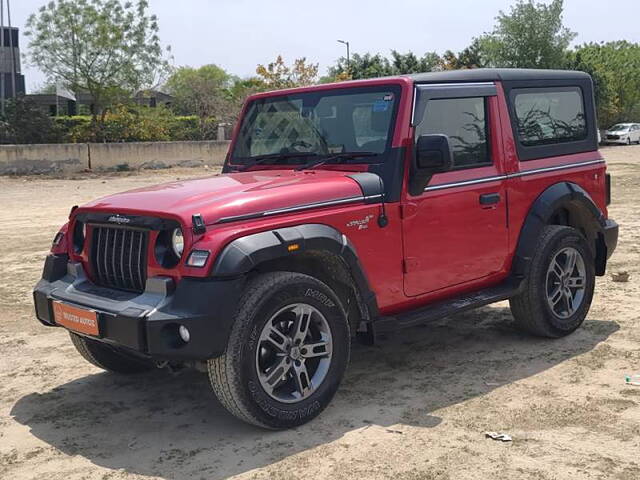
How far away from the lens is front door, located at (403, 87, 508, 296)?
16.2 ft

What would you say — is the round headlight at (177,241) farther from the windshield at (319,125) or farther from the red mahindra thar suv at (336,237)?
the windshield at (319,125)

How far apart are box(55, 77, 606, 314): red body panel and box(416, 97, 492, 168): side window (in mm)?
74

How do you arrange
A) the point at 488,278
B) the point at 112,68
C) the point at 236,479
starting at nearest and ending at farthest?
1. the point at 236,479
2. the point at 488,278
3. the point at 112,68

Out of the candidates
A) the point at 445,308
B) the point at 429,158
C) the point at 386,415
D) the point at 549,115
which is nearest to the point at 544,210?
the point at 549,115

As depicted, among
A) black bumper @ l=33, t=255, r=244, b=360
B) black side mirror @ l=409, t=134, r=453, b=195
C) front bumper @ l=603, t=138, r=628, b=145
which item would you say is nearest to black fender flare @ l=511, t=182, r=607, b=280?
black side mirror @ l=409, t=134, r=453, b=195

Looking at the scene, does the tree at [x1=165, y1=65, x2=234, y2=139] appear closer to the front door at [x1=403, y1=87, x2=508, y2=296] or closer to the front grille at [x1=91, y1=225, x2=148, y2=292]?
the front door at [x1=403, y1=87, x2=508, y2=296]

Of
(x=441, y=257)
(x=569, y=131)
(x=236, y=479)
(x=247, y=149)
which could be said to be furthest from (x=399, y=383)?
(x=569, y=131)

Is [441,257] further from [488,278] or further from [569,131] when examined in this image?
[569,131]

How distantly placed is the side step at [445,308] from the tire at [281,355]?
1.15 ft

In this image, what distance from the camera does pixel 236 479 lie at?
375 centimetres

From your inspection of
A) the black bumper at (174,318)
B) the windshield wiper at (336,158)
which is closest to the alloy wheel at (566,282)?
the windshield wiper at (336,158)

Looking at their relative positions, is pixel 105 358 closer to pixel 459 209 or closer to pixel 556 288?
pixel 459 209

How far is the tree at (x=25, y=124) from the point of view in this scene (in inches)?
967

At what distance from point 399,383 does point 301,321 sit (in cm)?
109
